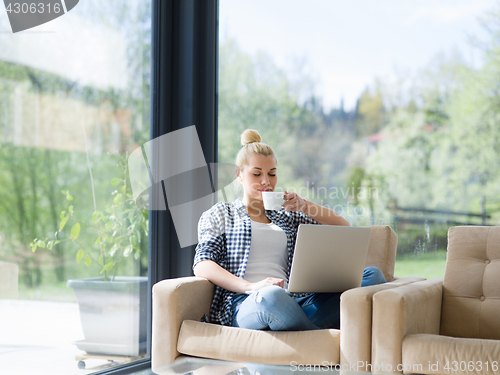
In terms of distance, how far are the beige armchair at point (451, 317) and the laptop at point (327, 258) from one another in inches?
7.9

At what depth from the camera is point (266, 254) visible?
7.31 ft

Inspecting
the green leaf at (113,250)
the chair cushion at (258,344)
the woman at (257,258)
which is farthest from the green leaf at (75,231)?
the chair cushion at (258,344)

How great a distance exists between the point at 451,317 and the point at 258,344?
0.87 metres

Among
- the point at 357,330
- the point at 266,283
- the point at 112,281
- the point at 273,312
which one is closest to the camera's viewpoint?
the point at 357,330

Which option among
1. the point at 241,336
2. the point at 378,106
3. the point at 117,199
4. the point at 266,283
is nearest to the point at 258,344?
the point at 241,336

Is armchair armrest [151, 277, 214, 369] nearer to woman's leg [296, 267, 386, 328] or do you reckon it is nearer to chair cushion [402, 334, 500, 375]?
woman's leg [296, 267, 386, 328]

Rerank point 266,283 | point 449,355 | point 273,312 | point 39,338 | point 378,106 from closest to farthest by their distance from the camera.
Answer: point 449,355 → point 273,312 → point 266,283 → point 39,338 → point 378,106

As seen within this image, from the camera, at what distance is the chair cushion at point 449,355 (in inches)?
61.4

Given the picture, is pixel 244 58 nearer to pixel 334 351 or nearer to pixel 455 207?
pixel 455 207

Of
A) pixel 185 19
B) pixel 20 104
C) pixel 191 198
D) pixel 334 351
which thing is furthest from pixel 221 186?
pixel 334 351

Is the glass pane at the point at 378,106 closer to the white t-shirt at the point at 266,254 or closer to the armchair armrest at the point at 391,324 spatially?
the white t-shirt at the point at 266,254

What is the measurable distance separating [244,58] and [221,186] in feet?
2.62

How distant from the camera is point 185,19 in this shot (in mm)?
3031

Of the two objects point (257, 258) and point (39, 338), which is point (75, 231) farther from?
point (257, 258)
